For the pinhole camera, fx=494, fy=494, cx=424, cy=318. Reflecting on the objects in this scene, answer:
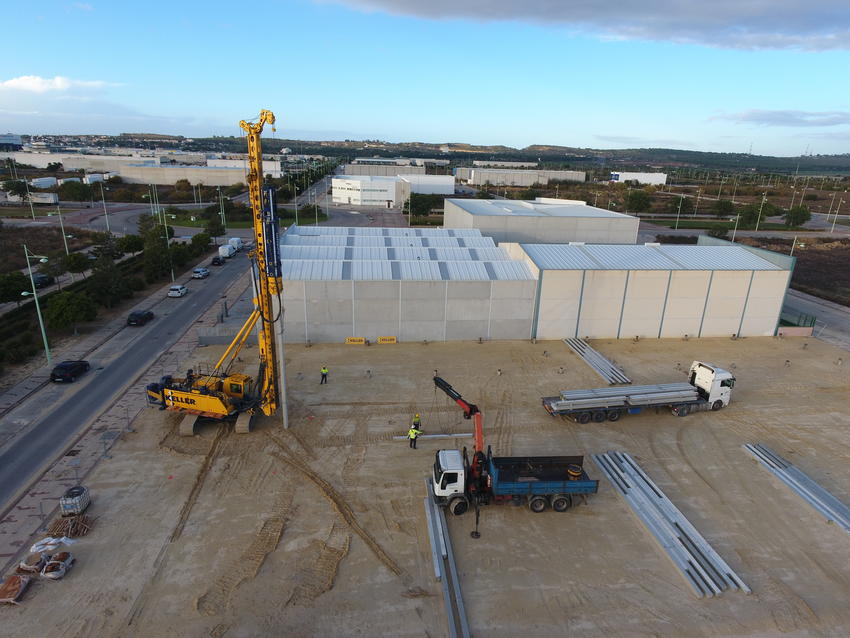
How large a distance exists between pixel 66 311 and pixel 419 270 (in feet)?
67.1

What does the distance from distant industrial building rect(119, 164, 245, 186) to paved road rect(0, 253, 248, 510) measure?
85.4m

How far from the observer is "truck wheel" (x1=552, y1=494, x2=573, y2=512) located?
16125 millimetres

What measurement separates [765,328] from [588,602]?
28.4 meters

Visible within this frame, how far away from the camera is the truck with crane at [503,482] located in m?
15.9

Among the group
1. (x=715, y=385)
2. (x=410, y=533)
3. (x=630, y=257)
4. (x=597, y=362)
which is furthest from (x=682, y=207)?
(x=410, y=533)

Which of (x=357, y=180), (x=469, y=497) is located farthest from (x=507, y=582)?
(x=357, y=180)

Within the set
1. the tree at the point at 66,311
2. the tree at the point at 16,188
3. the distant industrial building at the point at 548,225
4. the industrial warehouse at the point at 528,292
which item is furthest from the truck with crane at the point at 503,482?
the tree at the point at 16,188

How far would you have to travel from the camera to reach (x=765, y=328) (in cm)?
3328

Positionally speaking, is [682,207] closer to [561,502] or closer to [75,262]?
[561,502]

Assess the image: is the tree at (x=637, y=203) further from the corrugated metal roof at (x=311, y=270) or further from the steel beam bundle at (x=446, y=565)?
the steel beam bundle at (x=446, y=565)

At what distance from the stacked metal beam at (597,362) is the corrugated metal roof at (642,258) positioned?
4.72m

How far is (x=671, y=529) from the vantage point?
15.4 meters

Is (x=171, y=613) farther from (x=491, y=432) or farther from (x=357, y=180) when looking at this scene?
(x=357, y=180)

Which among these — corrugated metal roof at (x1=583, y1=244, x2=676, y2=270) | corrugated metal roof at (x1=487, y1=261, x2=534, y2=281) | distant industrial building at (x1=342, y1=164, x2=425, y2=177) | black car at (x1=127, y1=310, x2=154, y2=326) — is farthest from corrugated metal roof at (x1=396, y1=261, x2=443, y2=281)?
distant industrial building at (x1=342, y1=164, x2=425, y2=177)
